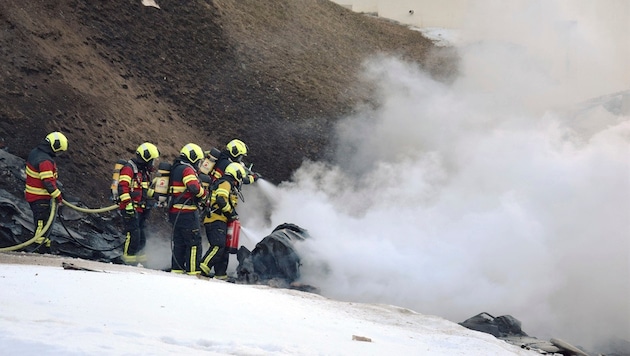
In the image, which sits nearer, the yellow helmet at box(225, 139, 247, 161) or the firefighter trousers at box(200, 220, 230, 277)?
the firefighter trousers at box(200, 220, 230, 277)

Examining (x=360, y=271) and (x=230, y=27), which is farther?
(x=230, y=27)

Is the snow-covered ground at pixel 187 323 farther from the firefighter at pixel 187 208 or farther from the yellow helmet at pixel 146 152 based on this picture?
the yellow helmet at pixel 146 152

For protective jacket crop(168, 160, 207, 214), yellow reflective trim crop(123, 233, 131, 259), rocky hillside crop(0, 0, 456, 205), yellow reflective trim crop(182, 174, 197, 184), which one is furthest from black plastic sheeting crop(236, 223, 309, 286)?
rocky hillside crop(0, 0, 456, 205)

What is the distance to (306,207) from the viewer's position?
1648 cm

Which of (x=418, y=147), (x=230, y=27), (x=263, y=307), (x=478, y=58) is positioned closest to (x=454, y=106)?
(x=418, y=147)

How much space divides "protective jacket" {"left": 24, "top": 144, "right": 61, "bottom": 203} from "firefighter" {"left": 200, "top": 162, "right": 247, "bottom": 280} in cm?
219

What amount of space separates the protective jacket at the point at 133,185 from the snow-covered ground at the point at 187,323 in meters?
4.42

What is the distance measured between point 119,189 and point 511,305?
5987 mm

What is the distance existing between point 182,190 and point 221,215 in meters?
0.66

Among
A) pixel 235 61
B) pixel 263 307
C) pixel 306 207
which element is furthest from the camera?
pixel 235 61

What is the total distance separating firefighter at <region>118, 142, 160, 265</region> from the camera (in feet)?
45.2

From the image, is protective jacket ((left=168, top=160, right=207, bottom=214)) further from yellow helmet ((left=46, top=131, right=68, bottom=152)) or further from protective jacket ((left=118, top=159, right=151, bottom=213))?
yellow helmet ((left=46, top=131, right=68, bottom=152))

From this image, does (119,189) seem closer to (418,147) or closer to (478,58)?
(418,147)

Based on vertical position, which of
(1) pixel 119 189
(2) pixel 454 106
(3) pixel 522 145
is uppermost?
(2) pixel 454 106
